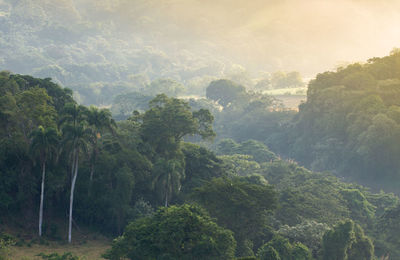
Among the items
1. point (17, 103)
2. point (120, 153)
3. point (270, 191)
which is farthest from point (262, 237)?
point (17, 103)

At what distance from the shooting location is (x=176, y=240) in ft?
86.8

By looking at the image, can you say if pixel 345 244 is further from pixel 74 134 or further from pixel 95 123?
pixel 74 134

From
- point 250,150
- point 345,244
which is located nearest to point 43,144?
point 345,244

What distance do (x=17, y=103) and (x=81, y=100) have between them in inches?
3851

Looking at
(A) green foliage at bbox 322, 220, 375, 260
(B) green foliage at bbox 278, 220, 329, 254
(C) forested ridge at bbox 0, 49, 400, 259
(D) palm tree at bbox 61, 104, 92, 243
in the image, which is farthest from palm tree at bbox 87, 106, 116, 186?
(A) green foliage at bbox 322, 220, 375, 260

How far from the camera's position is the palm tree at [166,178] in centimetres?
3931

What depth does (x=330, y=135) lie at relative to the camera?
74125 millimetres

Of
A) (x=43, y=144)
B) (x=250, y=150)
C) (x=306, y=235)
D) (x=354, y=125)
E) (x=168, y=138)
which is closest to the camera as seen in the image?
(x=43, y=144)

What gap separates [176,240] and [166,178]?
43.2ft

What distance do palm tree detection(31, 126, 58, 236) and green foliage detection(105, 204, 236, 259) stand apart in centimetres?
1022

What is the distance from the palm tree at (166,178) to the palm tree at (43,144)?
947 centimetres

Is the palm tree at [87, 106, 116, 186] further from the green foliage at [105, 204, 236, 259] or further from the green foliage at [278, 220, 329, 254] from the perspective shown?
the green foliage at [278, 220, 329, 254]

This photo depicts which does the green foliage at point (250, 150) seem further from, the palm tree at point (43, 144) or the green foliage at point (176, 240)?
the green foliage at point (176, 240)

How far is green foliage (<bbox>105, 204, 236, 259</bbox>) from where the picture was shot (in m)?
26.4
